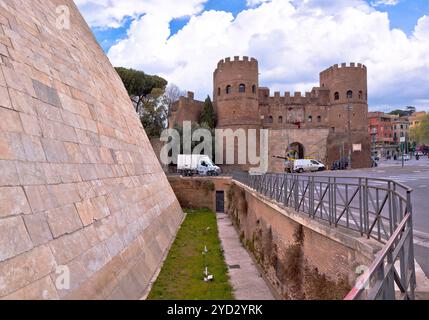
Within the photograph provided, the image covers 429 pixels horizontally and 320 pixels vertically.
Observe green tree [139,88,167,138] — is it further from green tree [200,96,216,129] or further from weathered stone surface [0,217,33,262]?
weathered stone surface [0,217,33,262]

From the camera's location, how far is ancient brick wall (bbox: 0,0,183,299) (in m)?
4.34

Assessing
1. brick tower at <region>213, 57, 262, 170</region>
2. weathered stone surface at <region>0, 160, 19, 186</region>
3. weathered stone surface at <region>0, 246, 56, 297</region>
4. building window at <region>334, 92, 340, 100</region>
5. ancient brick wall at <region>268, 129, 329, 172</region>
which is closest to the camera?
weathered stone surface at <region>0, 246, 56, 297</region>

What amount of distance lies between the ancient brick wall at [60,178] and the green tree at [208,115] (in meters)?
36.6

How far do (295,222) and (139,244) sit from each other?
3579mm

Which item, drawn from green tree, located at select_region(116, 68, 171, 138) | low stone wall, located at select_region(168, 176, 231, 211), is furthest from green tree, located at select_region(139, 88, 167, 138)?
low stone wall, located at select_region(168, 176, 231, 211)

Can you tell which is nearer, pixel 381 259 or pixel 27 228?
pixel 381 259

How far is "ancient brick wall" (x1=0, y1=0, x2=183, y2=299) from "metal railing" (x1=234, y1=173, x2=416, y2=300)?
3.44 m

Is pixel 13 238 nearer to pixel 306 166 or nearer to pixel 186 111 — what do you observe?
pixel 306 166

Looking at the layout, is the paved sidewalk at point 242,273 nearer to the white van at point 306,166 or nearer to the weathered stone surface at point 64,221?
the weathered stone surface at point 64,221

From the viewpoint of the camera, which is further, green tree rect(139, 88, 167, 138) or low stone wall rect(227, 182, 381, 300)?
green tree rect(139, 88, 167, 138)

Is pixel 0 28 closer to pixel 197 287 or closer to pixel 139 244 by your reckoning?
pixel 139 244

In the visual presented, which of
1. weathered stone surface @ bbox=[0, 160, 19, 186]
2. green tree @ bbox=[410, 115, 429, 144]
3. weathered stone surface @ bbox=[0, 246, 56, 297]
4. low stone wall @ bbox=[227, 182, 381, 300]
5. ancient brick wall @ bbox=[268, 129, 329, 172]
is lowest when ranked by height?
low stone wall @ bbox=[227, 182, 381, 300]

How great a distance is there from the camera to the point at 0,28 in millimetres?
5777
